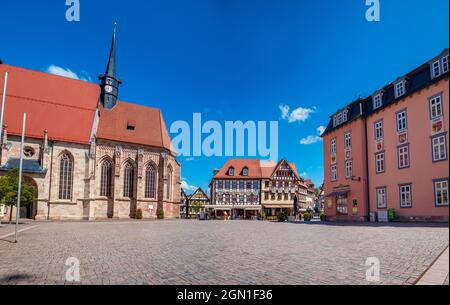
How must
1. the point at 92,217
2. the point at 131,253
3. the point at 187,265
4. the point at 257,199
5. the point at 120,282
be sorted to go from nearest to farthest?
1. the point at 120,282
2. the point at 187,265
3. the point at 131,253
4. the point at 92,217
5. the point at 257,199

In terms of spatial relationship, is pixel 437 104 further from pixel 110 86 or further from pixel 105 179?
pixel 110 86

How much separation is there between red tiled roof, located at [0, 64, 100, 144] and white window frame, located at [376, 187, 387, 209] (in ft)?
101

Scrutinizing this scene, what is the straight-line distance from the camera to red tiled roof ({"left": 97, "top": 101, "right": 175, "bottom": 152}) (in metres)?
42.1

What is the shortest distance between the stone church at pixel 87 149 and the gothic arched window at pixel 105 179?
0.37 ft

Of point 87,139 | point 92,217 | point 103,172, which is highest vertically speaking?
point 87,139

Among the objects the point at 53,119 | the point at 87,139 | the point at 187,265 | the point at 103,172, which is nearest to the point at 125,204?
the point at 103,172

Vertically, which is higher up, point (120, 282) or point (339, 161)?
point (339, 161)

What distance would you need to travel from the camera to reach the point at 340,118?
33562mm

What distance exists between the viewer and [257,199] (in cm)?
5769

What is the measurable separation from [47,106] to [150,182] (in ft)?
49.8

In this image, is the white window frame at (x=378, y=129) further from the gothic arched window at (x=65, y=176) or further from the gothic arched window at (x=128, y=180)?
the gothic arched window at (x=65, y=176)

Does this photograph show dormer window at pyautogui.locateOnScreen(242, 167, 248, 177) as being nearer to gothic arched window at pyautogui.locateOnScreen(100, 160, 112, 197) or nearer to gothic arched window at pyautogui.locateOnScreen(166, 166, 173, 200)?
gothic arched window at pyautogui.locateOnScreen(166, 166, 173, 200)
